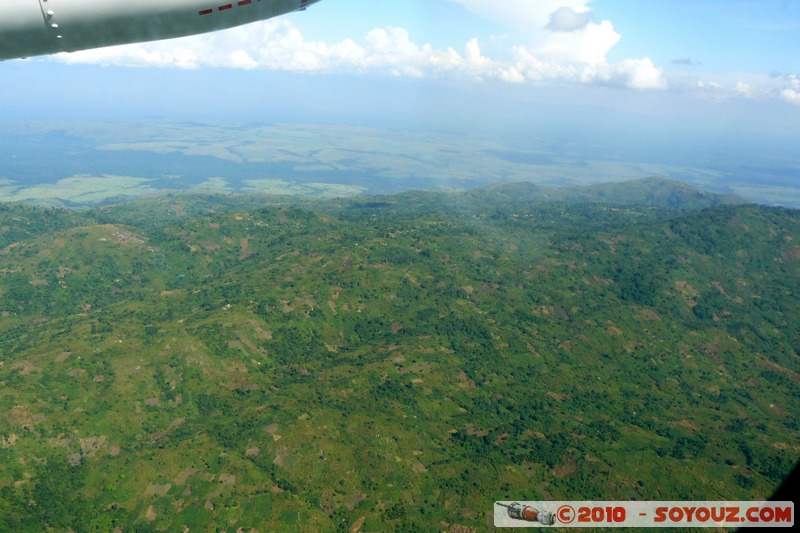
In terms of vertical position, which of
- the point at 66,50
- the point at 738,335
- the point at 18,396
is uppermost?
the point at 66,50

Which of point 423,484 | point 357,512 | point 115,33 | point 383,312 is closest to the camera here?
point 115,33

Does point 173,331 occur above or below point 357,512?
above

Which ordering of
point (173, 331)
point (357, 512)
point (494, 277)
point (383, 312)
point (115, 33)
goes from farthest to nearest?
point (494, 277) → point (383, 312) → point (173, 331) → point (357, 512) → point (115, 33)

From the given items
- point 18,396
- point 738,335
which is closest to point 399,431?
point 18,396

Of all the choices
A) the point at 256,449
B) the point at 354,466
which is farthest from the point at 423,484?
the point at 256,449

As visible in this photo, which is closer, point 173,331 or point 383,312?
point 173,331

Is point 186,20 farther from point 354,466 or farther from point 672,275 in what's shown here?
point 672,275

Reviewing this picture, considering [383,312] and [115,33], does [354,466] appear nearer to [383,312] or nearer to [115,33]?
[383,312]
